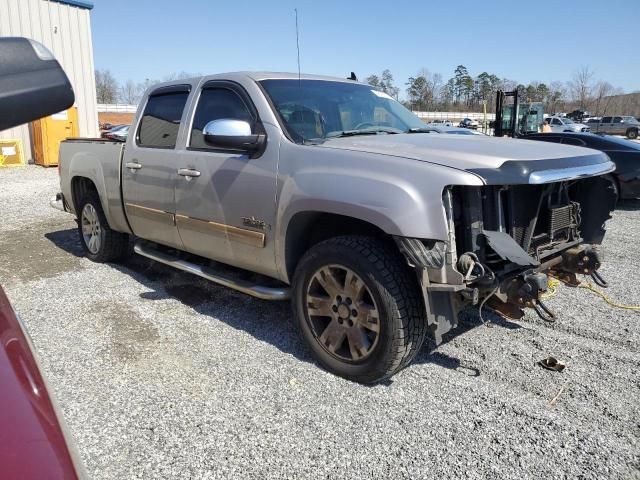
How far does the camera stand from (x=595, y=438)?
8.68 feet

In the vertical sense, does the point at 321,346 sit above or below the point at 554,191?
below

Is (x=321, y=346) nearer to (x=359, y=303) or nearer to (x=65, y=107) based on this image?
(x=359, y=303)

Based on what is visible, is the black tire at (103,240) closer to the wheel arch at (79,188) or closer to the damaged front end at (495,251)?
the wheel arch at (79,188)

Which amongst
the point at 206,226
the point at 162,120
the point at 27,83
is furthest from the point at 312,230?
the point at 27,83

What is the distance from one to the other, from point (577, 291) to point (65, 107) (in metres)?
4.85

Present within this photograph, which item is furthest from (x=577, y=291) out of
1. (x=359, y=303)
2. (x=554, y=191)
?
(x=359, y=303)

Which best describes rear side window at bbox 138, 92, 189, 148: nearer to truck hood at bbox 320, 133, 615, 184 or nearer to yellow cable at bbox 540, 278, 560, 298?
truck hood at bbox 320, 133, 615, 184

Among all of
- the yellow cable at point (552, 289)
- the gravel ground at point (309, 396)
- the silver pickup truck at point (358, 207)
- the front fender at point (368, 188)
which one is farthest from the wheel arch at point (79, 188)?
the yellow cable at point (552, 289)

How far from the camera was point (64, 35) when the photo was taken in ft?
60.4

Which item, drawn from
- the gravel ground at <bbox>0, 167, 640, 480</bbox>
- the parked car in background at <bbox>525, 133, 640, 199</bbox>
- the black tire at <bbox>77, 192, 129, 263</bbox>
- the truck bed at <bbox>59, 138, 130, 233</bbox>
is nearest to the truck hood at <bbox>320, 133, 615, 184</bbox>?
the gravel ground at <bbox>0, 167, 640, 480</bbox>

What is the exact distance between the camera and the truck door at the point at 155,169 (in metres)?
4.38

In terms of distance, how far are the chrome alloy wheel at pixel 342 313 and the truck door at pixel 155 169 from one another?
1.68 meters

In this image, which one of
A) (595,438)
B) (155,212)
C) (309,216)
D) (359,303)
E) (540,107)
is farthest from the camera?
(540,107)

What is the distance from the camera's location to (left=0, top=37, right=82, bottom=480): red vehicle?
87 cm
